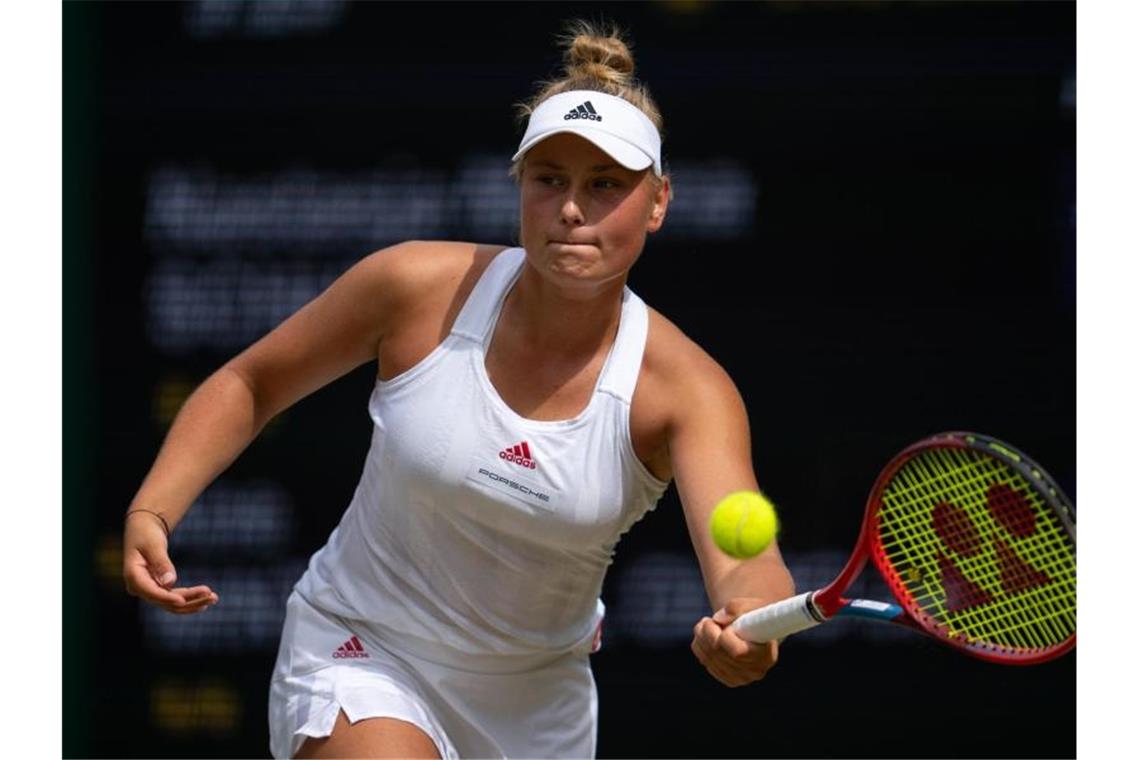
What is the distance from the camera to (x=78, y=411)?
4.60m

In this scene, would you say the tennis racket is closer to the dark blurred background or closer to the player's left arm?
the player's left arm

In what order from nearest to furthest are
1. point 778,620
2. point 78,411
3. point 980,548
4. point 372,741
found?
point 778,620 → point 980,548 → point 372,741 → point 78,411

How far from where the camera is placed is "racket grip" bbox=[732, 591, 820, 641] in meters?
2.67

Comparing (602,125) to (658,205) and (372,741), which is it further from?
(372,741)

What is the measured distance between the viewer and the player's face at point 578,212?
300cm

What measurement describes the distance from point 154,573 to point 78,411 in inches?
67.4

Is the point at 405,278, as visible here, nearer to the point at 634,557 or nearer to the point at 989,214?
the point at 634,557

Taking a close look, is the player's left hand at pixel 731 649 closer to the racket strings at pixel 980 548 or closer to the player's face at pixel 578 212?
the racket strings at pixel 980 548

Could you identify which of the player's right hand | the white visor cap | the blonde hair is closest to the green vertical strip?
the player's right hand

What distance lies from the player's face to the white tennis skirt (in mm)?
729

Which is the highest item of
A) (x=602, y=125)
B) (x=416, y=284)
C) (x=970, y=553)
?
(x=602, y=125)

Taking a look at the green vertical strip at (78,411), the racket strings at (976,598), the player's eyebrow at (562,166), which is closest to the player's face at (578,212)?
the player's eyebrow at (562,166)

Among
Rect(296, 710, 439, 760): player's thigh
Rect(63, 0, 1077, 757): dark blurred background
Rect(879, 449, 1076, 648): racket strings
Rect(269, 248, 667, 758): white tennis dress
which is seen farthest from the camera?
Rect(63, 0, 1077, 757): dark blurred background

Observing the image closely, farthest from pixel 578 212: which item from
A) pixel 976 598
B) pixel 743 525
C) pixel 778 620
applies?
pixel 976 598
